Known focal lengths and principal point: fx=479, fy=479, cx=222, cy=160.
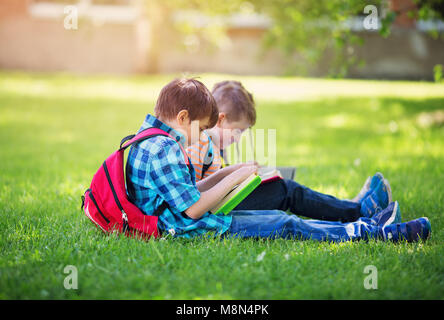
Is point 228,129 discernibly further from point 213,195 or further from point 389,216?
point 389,216

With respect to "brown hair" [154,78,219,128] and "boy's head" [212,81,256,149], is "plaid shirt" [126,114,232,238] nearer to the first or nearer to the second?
"brown hair" [154,78,219,128]

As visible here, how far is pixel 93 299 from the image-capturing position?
6.87 ft

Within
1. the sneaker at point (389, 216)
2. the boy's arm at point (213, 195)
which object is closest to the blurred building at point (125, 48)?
the sneaker at point (389, 216)

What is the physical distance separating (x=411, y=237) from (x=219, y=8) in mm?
9321

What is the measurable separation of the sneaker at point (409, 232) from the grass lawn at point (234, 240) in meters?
0.08

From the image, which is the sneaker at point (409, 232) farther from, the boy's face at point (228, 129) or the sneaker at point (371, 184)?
the boy's face at point (228, 129)

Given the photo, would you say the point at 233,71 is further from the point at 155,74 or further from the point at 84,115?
the point at 84,115

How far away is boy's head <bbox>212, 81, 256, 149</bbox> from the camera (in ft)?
11.2

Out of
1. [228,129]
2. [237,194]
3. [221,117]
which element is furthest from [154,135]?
[228,129]

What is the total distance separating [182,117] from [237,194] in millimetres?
524

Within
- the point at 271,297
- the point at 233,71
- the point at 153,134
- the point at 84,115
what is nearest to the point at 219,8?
the point at 84,115

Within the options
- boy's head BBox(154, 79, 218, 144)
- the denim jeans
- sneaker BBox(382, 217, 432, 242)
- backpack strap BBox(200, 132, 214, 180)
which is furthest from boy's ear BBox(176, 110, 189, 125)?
sneaker BBox(382, 217, 432, 242)
